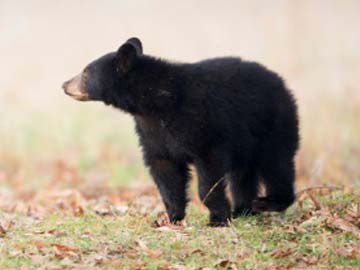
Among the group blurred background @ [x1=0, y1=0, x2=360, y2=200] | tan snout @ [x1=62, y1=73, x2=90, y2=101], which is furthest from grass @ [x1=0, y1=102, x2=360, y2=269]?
tan snout @ [x1=62, y1=73, x2=90, y2=101]

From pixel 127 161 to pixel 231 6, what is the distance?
6.68 metres

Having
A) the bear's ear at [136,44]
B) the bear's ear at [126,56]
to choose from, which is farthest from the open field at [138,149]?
the bear's ear at [136,44]

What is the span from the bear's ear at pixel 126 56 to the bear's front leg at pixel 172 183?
3.19 ft

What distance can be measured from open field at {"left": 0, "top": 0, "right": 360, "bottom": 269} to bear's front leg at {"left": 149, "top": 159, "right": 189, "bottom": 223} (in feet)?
0.75

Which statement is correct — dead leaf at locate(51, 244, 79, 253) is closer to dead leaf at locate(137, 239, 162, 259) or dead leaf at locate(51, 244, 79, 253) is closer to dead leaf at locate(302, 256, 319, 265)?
dead leaf at locate(137, 239, 162, 259)

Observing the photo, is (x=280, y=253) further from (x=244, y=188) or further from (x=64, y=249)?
(x=244, y=188)

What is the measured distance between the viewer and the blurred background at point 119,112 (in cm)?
1316

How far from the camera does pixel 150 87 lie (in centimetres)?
779

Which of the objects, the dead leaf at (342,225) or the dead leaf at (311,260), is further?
the dead leaf at (342,225)

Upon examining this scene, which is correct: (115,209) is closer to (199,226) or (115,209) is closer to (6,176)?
(199,226)

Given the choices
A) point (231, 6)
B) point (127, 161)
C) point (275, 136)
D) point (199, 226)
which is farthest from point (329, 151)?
point (231, 6)

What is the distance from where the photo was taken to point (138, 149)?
562 inches

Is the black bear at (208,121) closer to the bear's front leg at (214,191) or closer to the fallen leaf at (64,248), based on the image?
the bear's front leg at (214,191)

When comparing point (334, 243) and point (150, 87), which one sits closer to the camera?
point (334, 243)
